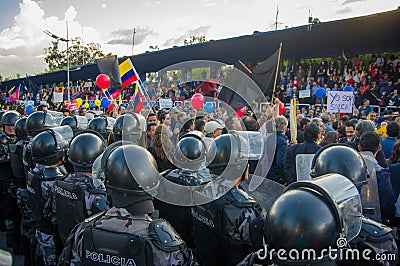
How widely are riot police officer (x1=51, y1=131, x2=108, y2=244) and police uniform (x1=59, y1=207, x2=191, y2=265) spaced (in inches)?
32.0

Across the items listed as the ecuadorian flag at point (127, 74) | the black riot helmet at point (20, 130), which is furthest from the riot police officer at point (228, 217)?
the ecuadorian flag at point (127, 74)

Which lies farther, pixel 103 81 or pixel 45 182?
pixel 103 81

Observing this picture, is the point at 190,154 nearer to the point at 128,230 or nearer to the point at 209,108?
the point at 128,230

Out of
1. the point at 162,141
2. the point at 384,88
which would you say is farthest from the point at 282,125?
the point at 384,88

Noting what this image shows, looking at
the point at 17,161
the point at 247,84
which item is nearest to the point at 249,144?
the point at 17,161

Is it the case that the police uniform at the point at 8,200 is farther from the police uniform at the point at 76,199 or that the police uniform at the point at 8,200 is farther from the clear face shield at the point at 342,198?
the clear face shield at the point at 342,198

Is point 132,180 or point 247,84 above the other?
point 247,84

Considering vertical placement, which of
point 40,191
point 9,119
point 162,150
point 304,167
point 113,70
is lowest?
point 40,191

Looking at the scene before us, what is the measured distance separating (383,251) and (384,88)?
1381 cm

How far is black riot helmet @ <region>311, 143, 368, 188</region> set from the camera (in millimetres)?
2809

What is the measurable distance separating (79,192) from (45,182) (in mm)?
821

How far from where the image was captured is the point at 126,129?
575 cm

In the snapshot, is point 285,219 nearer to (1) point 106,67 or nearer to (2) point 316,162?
(2) point 316,162

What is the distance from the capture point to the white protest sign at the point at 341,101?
945 cm
